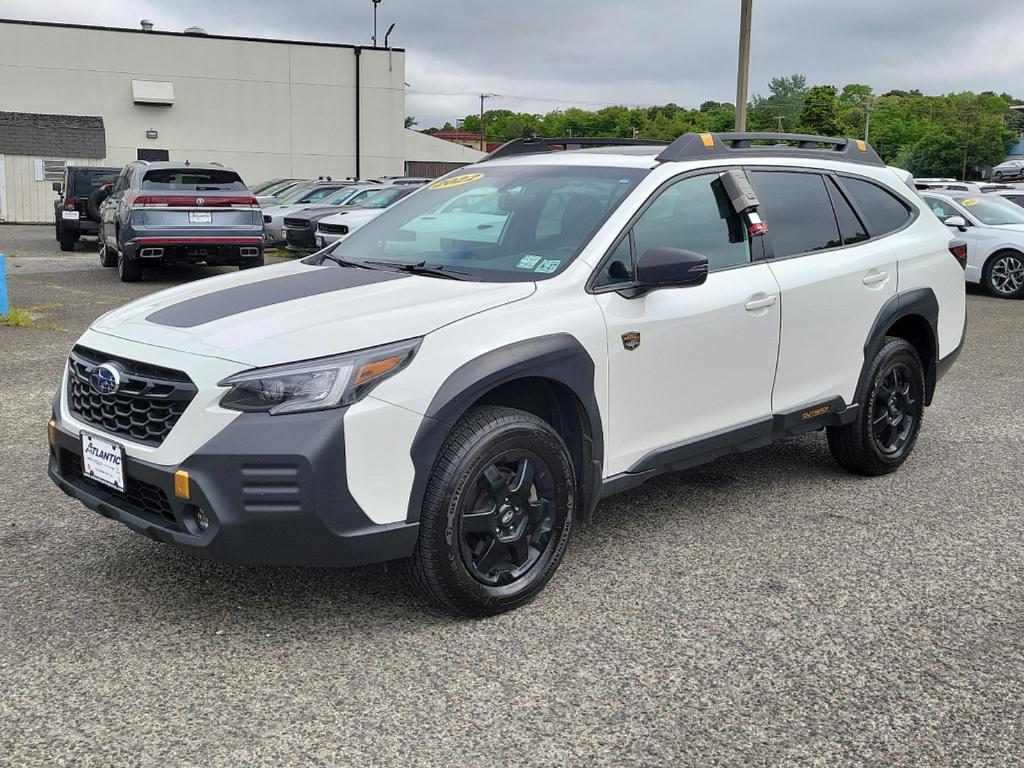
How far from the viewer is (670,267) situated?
152 inches

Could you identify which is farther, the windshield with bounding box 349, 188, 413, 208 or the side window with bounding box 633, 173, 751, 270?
the windshield with bounding box 349, 188, 413, 208

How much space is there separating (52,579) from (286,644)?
3.76 ft

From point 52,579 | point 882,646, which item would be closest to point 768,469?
point 882,646

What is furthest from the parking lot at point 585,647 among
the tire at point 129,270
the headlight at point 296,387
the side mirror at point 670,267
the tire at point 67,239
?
the tire at point 67,239

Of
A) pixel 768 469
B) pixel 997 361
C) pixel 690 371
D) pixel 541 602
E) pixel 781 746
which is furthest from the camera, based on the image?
pixel 997 361

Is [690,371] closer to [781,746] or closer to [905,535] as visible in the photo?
[905,535]

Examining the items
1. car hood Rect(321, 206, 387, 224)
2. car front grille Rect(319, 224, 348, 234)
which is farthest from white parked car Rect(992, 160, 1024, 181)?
car front grille Rect(319, 224, 348, 234)

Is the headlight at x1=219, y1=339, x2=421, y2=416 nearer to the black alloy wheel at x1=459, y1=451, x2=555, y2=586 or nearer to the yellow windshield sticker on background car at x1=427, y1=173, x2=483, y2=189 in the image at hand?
the black alloy wheel at x1=459, y1=451, x2=555, y2=586

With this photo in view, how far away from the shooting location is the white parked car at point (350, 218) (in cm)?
1537

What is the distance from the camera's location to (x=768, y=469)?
573 cm

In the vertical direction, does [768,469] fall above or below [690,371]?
below

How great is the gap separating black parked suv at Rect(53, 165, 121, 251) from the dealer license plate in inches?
736

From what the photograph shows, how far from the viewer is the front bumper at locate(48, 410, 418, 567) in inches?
125

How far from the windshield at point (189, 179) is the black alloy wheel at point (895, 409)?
1114 cm
